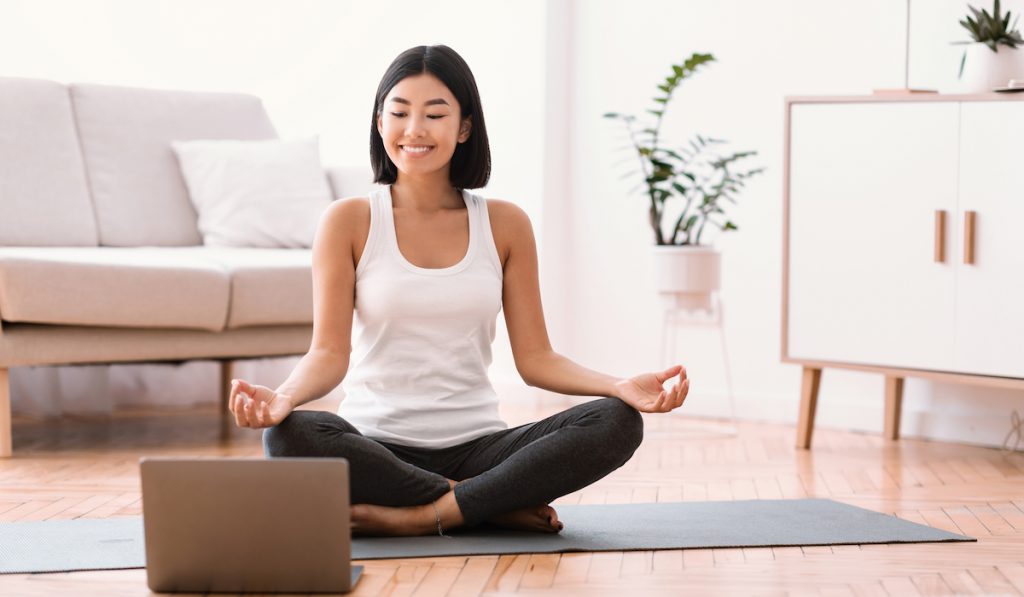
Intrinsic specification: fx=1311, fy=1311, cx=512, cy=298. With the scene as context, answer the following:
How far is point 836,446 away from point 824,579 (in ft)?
5.30

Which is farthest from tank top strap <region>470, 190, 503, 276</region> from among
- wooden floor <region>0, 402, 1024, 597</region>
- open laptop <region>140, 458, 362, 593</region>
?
open laptop <region>140, 458, 362, 593</region>

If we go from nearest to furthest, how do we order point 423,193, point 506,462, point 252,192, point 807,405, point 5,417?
point 506,462
point 423,193
point 5,417
point 807,405
point 252,192

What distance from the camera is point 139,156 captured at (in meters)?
3.87

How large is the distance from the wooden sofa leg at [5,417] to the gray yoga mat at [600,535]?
2.76 feet

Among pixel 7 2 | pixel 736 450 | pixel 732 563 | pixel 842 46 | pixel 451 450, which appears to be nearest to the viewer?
pixel 732 563

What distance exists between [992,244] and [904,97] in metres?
0.42

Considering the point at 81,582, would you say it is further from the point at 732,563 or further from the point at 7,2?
the point at 7,2

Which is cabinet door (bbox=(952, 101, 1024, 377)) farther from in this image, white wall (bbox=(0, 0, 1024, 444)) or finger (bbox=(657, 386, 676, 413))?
finger (bbox=(657, 386, 676, 413))

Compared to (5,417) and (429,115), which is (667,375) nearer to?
(429,115)

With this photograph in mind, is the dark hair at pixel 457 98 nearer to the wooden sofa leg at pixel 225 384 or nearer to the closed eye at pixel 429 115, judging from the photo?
the closed eye at pixel 429 115

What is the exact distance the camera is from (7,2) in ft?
13.4

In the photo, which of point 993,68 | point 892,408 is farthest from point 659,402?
point 892,408

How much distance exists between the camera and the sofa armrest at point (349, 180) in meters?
3.94

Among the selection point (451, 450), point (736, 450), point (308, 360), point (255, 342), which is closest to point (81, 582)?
point (308, 360)
